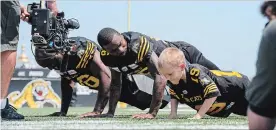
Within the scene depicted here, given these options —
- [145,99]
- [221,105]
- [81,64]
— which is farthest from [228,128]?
[145,99]

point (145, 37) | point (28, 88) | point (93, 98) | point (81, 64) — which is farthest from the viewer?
point (93, 98)

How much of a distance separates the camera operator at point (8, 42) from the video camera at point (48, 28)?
0.27m

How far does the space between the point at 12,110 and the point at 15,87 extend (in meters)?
14.1

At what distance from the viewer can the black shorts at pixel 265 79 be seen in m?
2.63

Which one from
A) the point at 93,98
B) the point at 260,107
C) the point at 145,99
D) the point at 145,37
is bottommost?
the point at 93,98

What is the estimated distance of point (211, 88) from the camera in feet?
15.5

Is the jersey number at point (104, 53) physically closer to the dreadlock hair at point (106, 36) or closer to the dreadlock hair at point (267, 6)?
the dreadlock hair at point (106, 36)

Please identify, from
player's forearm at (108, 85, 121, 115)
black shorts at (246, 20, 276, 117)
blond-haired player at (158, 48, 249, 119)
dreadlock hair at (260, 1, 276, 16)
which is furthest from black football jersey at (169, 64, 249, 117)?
dreadlock hair at (260, 1, 276, 16)

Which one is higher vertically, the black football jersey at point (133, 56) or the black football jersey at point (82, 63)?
the black football jersey at point (133, 56)

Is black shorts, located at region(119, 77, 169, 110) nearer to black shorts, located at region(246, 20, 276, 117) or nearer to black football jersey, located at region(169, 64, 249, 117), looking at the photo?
black football jersey, located at region(169, 64, 249, 117)

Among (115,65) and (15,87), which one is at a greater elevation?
(115,65)

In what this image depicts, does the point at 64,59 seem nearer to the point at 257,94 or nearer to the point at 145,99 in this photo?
the point at 145,99

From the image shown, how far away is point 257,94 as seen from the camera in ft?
9.12

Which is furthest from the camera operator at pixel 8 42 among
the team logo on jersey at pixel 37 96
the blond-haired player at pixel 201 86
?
the team logo on jersey at pixel 37 96
